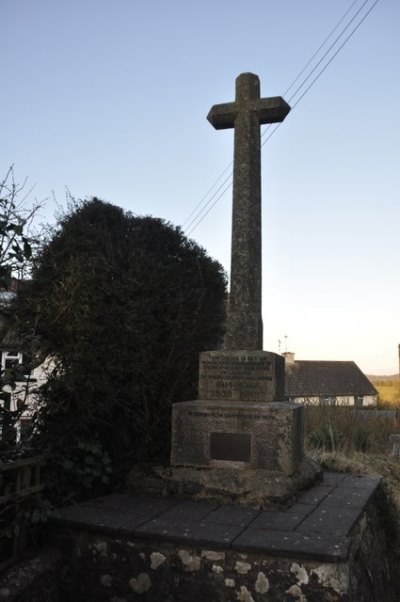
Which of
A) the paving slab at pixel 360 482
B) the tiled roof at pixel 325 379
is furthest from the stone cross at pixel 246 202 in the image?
the tiled roof at pixel 325 379

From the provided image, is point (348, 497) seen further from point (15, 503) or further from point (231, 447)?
point (15, 503)

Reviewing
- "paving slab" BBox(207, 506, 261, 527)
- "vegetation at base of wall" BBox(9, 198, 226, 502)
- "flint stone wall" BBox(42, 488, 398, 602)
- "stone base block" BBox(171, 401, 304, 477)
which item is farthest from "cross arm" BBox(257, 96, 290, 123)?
"flint stone wall" BBox(42, 488, 398, 602)

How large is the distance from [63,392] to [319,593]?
2881 millimetres

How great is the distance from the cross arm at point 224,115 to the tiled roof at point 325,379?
1440 inches

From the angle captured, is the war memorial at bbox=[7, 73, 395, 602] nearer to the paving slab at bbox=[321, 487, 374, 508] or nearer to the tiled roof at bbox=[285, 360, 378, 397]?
the paving slab at bbox=[321, 487, 374, 508]

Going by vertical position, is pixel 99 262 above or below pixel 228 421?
above

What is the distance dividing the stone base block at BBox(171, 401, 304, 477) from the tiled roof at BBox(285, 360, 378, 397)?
122ft

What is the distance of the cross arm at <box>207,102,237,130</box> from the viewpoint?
6.39 metres

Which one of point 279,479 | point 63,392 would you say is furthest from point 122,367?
point 279,479

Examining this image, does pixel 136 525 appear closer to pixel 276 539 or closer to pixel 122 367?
pixel 276 539

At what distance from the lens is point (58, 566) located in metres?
4.27

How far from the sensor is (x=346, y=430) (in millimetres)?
10742

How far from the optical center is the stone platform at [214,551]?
11.9 feet

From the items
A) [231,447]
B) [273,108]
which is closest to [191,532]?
[231,447]
